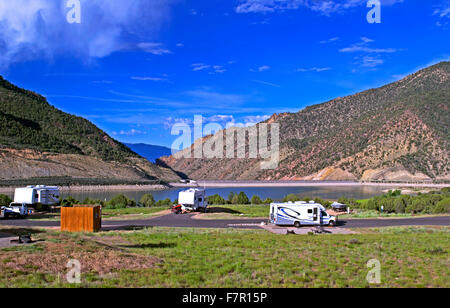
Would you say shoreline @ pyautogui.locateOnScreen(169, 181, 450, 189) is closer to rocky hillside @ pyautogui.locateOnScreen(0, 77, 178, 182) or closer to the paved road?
rocky hillside @ pyautogui.locateOnScreen(0, 77, 178, 182)

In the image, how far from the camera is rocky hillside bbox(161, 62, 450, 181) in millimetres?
116450

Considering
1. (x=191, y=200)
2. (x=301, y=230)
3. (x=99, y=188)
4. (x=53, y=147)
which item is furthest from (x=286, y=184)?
(x=301, y=230)

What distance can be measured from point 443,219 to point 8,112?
12649 cm

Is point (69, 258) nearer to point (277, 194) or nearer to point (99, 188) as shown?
point (277, 194)

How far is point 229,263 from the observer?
13383 mm

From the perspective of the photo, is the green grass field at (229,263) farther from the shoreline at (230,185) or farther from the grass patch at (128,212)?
the shoreline at (230,185)

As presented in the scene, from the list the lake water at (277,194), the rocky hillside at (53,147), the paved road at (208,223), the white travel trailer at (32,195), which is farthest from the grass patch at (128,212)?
the rocky hillside at (53,147)

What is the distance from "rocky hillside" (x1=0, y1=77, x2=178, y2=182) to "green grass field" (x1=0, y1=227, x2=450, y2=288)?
84.0 m

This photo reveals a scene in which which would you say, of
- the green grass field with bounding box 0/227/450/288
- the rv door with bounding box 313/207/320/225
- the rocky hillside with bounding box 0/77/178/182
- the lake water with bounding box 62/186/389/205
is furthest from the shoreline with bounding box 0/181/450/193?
the green grass field with bounding box 0/227/450/288

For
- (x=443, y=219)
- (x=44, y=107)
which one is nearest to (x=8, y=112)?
(x=44, y=107)

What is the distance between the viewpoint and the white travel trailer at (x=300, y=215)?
27.2 meters

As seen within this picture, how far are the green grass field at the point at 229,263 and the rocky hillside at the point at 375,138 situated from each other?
106 meters

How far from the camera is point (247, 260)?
13.9 metres
